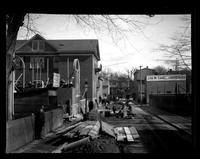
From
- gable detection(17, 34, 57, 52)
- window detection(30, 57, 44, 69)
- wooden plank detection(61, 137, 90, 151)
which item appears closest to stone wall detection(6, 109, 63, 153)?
wooden plank detection(61, 137, 90, 151)

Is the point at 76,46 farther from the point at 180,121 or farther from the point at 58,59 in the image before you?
the point at 180,121

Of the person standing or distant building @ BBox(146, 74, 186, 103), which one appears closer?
the person standing

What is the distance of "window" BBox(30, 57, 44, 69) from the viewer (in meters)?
37.8

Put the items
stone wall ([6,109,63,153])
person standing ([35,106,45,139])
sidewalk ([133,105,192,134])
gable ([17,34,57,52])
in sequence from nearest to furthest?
stone wall ([6,109,63,153])
person standing ([35,106,45,139])
sidewalk ([133,105,192,134])
gable ([17,34,57,52])

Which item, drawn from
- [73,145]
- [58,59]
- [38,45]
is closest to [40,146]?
[73,145]

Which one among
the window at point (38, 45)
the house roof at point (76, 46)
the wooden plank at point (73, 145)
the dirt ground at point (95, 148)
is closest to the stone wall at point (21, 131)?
the wooden plank at point (73, 145)

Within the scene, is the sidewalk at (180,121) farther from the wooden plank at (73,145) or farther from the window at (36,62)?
the window at (36,62)

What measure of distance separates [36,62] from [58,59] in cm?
428

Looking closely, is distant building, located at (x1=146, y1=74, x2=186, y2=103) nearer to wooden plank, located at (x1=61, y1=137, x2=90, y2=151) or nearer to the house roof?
the house roof

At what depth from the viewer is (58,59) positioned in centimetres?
3728

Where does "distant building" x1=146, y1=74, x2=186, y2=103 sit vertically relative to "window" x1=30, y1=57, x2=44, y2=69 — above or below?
below

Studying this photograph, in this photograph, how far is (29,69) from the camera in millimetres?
Answer: 37938
